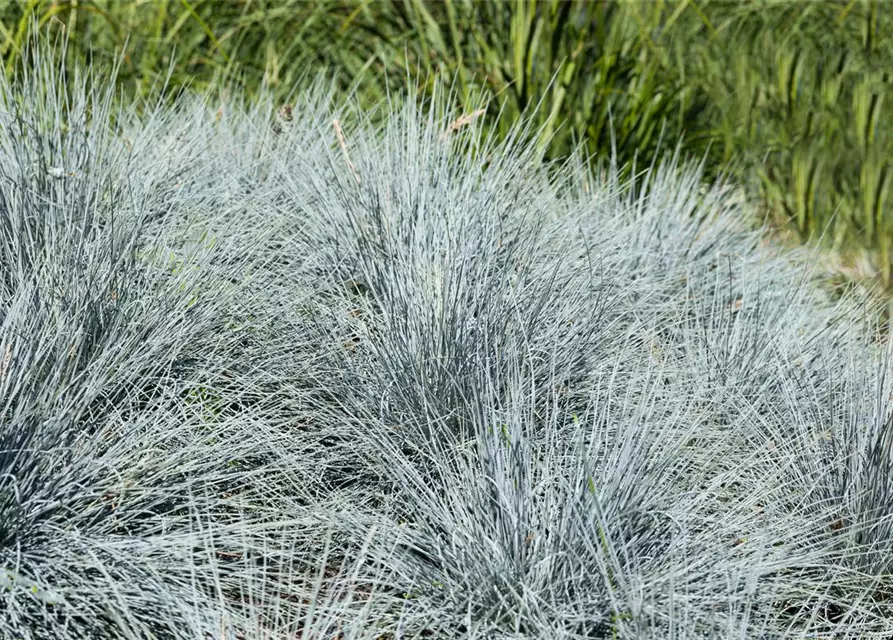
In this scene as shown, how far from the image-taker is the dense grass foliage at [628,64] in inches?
151

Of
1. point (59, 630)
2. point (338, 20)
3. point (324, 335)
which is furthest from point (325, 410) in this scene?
point (338, 20)

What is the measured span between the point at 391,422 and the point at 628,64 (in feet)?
8.41

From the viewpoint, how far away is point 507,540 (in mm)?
1499

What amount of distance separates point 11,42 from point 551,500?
2925mm

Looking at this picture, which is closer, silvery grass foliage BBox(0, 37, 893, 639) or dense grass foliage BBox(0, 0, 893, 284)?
silvery grass foliage BBox(0, 37, 893, 639)

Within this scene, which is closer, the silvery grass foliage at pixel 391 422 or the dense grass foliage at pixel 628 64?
the silvery grass foliage at pixel 391 422

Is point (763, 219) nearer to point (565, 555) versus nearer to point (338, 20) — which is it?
point (338, 20)

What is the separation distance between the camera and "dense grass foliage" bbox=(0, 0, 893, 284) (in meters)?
3.84

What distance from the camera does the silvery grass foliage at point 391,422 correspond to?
57.4 inches

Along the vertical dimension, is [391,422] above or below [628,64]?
below

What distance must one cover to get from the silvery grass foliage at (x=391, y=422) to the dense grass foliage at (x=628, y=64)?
4.42ft

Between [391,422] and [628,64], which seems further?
[628,64]

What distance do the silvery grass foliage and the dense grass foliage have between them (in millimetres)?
1348

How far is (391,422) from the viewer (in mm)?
1903
